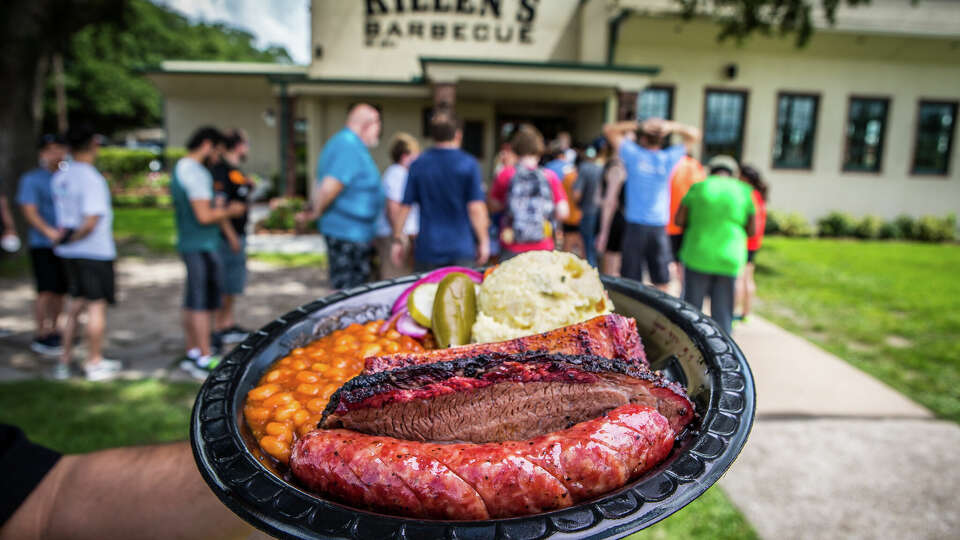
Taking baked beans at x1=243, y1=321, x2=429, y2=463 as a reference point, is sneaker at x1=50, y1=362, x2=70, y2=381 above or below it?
below

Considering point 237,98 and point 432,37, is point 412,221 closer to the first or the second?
point 432,37

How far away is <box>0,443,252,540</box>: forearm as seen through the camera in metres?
1.47

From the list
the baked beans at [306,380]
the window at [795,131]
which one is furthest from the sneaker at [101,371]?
the window at [795,131]

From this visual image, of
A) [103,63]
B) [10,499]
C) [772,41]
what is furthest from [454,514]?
[103,63]

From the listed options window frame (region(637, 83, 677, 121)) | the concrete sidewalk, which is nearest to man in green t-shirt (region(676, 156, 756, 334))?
the concrete sidewalk

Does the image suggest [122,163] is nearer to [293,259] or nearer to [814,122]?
[293,259]

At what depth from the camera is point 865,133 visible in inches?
699

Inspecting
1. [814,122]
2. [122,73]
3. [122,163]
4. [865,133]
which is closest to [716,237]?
[814,122]

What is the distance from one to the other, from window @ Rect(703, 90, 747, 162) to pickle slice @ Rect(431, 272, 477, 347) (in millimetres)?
17314

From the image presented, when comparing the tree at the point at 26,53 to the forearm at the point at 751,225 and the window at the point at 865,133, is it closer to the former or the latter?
the forearm at the point at 751,225

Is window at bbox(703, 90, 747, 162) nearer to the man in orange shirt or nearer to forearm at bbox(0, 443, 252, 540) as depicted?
the man in orange shirt

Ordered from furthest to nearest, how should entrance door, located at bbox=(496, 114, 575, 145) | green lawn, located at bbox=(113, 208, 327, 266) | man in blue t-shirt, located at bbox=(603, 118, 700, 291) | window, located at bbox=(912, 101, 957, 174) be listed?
entrance door, located at bbox=(496, 114, 575, 145), window, located at bbox=(912, 101, 957, 174), green lawn, located at bbox=(113, 208, 327, 266), man in blue t-shirt, located at bbox=(603, 118, 700, 291)

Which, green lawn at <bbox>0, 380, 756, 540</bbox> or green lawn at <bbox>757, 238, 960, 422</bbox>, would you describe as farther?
green lawn at <bbox>757, 238, 960, 422</bbox>

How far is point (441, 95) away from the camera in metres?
14.1
